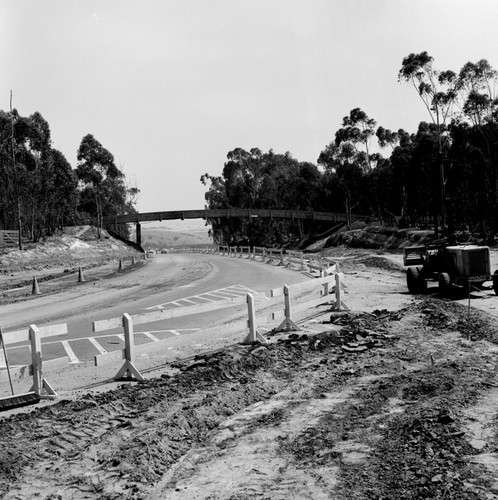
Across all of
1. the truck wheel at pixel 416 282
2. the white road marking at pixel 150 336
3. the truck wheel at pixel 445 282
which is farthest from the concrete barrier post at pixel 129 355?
the truck wheel at pixel 416 282

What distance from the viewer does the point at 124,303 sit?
70.3 ft

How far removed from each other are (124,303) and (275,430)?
15456 mm

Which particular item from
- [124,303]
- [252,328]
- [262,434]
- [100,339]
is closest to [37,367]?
[262,434]

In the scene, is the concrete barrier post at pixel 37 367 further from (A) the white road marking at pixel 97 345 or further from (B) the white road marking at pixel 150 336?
(B) the white road marking at pixel 150 336

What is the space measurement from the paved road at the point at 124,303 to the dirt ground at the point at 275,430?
2.63m

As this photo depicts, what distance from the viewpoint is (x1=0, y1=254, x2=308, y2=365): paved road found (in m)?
13.2

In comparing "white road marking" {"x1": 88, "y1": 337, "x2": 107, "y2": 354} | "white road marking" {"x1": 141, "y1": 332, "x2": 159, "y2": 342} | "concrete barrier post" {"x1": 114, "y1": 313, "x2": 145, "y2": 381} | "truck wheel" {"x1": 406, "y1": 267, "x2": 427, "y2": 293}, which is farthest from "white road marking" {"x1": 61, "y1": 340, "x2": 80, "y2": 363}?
"truck wheel" {"x1": 406, "y1": 267, "x2": 427, "y2": 293}

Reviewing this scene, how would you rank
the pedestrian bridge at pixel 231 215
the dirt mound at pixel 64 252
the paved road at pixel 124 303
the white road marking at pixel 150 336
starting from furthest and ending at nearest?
the pedestrian bridge at pixel 231 215 → the dirt mound at pixel 64 252 → the white road marking at pixel 150 336 → the paved road at pixel 124 303

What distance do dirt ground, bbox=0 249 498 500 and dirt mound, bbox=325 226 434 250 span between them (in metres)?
42.8

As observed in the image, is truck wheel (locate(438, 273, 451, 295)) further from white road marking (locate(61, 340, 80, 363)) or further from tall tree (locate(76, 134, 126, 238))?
tall tree (locate(76, 134, 126, 238))

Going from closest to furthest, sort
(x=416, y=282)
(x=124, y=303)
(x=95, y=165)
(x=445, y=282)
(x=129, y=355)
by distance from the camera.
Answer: (x=129, y=355) → (x=445, y=282) → (x=124, y=303) → (x=416, y=282) → (x=95, y=165)

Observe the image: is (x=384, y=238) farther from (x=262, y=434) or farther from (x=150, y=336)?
(x=262, y=434)

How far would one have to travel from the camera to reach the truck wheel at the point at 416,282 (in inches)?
859

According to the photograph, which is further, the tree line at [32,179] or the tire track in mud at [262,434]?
the tree line at [32,179]
